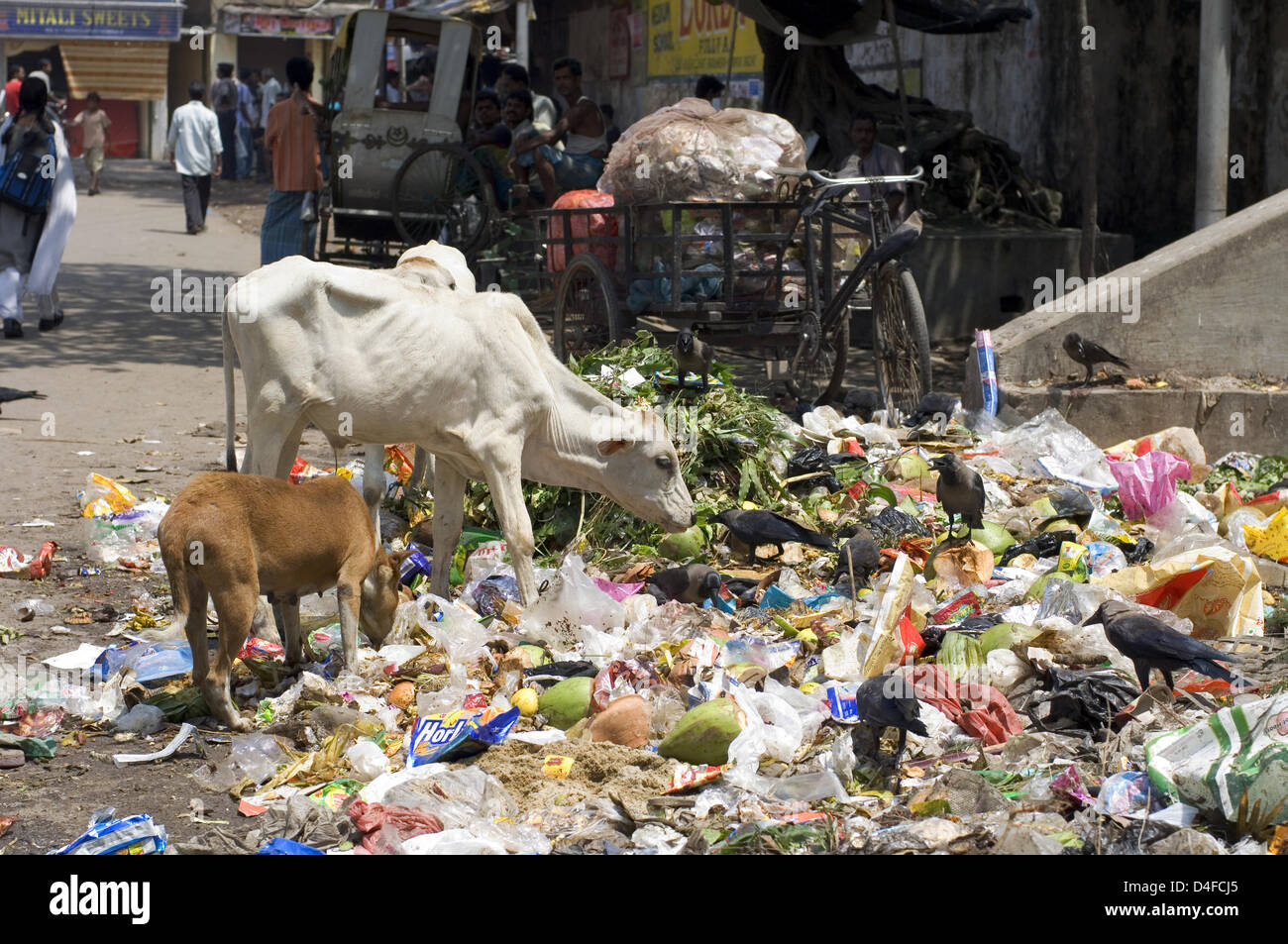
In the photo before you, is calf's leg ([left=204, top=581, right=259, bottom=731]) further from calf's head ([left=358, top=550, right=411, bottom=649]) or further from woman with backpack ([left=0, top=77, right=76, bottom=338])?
woman with backpack ([left=0, top=77, right=76, bottom=338])

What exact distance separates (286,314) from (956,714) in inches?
112

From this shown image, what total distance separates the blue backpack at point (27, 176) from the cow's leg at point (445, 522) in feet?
21.7

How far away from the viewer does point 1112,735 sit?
4.17 metres

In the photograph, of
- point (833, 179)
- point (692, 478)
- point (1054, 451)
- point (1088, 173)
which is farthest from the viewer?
point (1088, 173)

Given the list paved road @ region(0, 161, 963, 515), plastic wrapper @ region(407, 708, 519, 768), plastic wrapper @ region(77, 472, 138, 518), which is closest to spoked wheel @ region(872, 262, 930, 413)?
paved road @ region(0, 161, 963, 515)

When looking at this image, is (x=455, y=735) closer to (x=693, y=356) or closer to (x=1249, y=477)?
(x=693, y=356)

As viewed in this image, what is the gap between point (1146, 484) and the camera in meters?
6.74

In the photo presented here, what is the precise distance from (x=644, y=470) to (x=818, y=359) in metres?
2.94

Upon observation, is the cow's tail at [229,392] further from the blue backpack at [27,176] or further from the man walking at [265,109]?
the man walking at [265,109]

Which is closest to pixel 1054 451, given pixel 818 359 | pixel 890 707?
pixel 818 359

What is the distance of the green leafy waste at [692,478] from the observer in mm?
6594

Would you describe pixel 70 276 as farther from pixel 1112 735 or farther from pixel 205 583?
pixel 1112 735

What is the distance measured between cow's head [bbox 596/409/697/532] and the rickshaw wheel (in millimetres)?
2356

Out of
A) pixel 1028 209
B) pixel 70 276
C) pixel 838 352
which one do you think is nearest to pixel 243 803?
pixel 838 352
